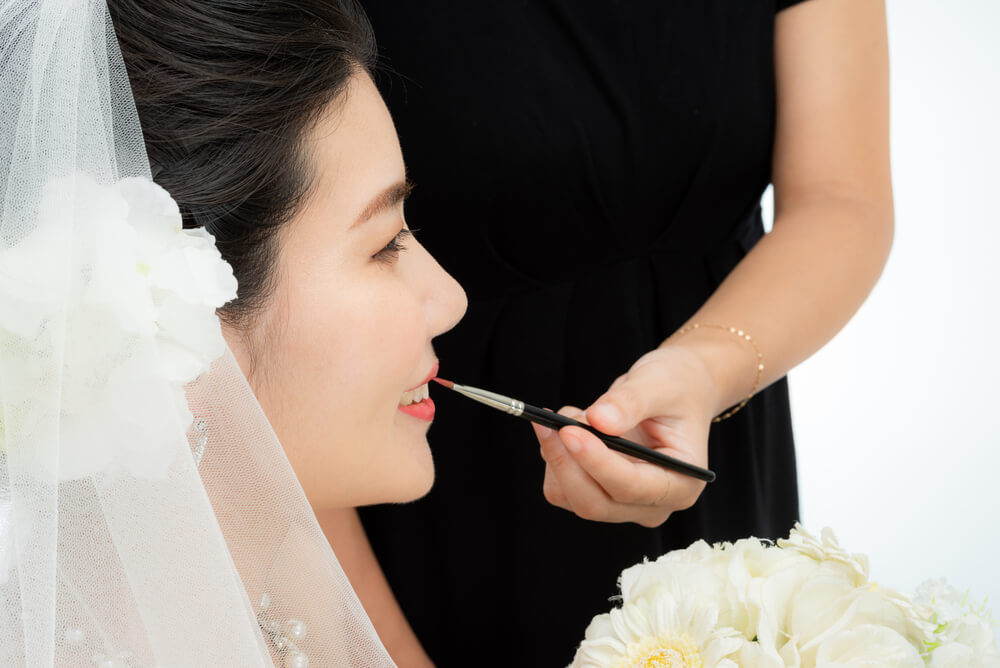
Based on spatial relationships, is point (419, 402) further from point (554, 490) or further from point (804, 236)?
point (804, 236)

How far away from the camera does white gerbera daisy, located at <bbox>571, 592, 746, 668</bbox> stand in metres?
0.64

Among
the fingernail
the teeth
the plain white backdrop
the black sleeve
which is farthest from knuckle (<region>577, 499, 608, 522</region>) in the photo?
the plain white backdrop

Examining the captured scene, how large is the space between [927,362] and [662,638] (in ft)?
5.23

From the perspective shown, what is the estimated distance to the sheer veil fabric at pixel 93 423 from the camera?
0.58 m

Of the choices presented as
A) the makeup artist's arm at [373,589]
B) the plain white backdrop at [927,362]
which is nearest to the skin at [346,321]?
the makeup artist's arm at [373,589]

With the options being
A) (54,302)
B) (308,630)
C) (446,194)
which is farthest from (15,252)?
(446,194)

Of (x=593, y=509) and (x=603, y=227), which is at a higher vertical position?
(x=603, y=227)

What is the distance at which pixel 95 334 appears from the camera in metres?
0.58

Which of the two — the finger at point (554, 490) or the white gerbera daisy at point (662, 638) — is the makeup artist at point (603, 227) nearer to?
the finger at point (554, 490)

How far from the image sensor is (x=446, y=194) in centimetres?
110

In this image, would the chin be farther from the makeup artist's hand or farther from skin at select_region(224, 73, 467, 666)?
the makeup artist's hand

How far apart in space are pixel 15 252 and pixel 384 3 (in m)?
0.61

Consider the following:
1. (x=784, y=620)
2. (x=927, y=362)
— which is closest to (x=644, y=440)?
(x=784, y=620)

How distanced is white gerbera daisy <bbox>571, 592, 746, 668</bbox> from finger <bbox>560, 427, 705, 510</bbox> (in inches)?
7.0
